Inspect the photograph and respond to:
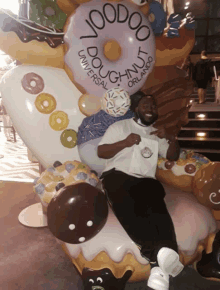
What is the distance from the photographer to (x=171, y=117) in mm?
1673

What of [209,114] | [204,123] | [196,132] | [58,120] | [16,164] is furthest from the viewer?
[16,164]

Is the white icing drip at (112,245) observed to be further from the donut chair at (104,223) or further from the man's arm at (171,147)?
the man's arm at (171,147)

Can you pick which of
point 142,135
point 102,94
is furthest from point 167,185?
point 102,94

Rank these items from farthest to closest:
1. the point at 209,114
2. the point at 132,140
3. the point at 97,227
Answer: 1. the point at 209,114
2. the point at 132,140
3. the point at 97,227

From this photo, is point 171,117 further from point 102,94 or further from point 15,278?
point 15,278

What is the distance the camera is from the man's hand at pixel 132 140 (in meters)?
1.39

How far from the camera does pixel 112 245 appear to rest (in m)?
1.33

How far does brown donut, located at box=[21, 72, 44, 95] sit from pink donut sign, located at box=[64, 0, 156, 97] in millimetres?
205

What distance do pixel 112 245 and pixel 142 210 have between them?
0.77 feet

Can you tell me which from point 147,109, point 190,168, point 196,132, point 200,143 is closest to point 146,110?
point 147,109

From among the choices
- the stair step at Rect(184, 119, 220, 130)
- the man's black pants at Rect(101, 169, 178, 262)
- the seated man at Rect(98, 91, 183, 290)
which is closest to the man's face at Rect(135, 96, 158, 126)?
the seated man at Rect(98, 91, 183, 290)

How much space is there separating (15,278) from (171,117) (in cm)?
143

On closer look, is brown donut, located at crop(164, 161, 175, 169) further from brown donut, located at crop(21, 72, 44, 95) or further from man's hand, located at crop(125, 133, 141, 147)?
brown donut, located at crop(21, 72, 44, 95)

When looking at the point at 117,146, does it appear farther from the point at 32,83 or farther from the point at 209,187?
the point at 32,83
